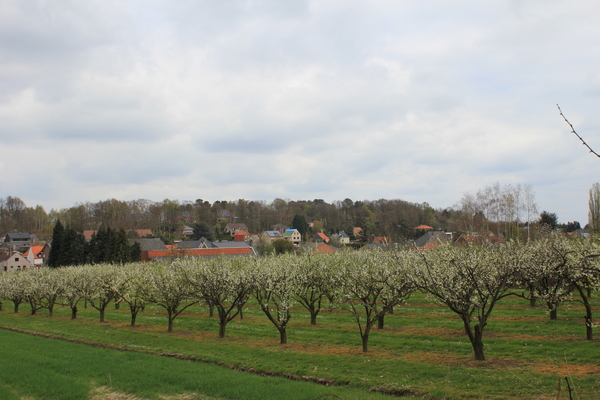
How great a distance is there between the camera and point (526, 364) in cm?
1379

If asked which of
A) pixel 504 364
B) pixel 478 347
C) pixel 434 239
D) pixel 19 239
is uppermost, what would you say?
pixel 434 239

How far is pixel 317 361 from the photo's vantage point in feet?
51.4

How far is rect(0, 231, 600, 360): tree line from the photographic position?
14.4 m

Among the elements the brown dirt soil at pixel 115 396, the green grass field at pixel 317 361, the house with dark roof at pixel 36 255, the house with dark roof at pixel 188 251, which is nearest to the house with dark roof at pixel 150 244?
the house with dark roof at pixel 188 251

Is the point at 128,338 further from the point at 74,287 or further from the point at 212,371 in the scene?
the point at 74,287

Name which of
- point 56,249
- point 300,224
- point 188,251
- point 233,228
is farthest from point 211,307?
point 233,228

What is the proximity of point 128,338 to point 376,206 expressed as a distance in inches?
5309

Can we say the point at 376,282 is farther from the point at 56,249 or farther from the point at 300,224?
the point at 300,224

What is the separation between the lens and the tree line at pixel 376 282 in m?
14.4

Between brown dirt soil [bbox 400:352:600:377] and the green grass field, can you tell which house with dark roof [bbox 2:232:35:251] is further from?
brown dirt soil [bbox 400:352:600:377]

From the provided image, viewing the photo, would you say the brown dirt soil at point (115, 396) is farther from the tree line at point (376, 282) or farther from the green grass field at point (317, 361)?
the tree line at point (376, 282)

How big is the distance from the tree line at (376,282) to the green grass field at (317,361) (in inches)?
43.3

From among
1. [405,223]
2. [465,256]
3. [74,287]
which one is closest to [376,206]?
[405,223]

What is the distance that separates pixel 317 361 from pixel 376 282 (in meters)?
5.34
